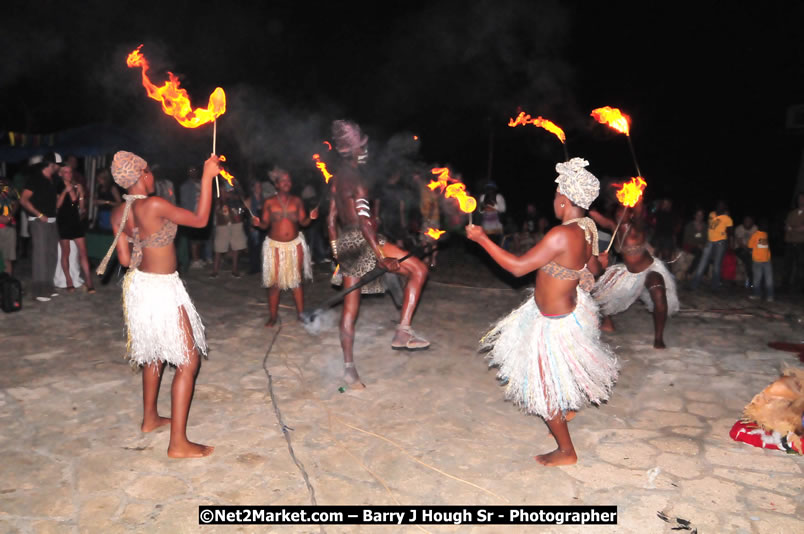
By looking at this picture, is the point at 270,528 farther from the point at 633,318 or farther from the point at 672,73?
the point at 672,73

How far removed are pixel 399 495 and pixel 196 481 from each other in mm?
1252

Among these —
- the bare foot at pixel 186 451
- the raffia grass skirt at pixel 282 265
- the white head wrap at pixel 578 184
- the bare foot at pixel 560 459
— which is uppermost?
the white head wrap at pixel 578 184

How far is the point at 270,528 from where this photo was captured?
3258 mm

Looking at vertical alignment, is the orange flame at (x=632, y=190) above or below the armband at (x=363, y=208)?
above

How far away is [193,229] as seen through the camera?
11.0 m

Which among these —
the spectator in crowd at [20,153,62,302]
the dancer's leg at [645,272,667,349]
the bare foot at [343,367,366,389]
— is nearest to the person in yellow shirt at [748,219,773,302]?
the dancer's leg at [645,272,667,349]

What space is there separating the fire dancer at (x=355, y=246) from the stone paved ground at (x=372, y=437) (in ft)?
1.28

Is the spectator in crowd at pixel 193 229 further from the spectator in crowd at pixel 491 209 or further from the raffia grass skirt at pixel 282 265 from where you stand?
the spectator in crowd at pixel 491 209

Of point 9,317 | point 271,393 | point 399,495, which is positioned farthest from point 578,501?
point 9,317

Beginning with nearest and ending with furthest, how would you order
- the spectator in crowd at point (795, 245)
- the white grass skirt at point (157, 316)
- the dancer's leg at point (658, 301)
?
the white grass skirt at point (157, 316) < the dancer's leg at point (658, 301) < the spectator in crowd at point (795, 245)

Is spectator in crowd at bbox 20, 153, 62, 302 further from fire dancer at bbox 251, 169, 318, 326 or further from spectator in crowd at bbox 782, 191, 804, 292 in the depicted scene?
spectator in crowd at bbox 782, 191, 804, 292

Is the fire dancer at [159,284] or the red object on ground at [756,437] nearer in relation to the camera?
the fire dancer at [159,284]

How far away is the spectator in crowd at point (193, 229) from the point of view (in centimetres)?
1078

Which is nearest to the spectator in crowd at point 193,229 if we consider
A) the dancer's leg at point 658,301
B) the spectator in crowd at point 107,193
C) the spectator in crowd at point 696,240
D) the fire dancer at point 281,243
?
the spectator in crowd at point 107,193
